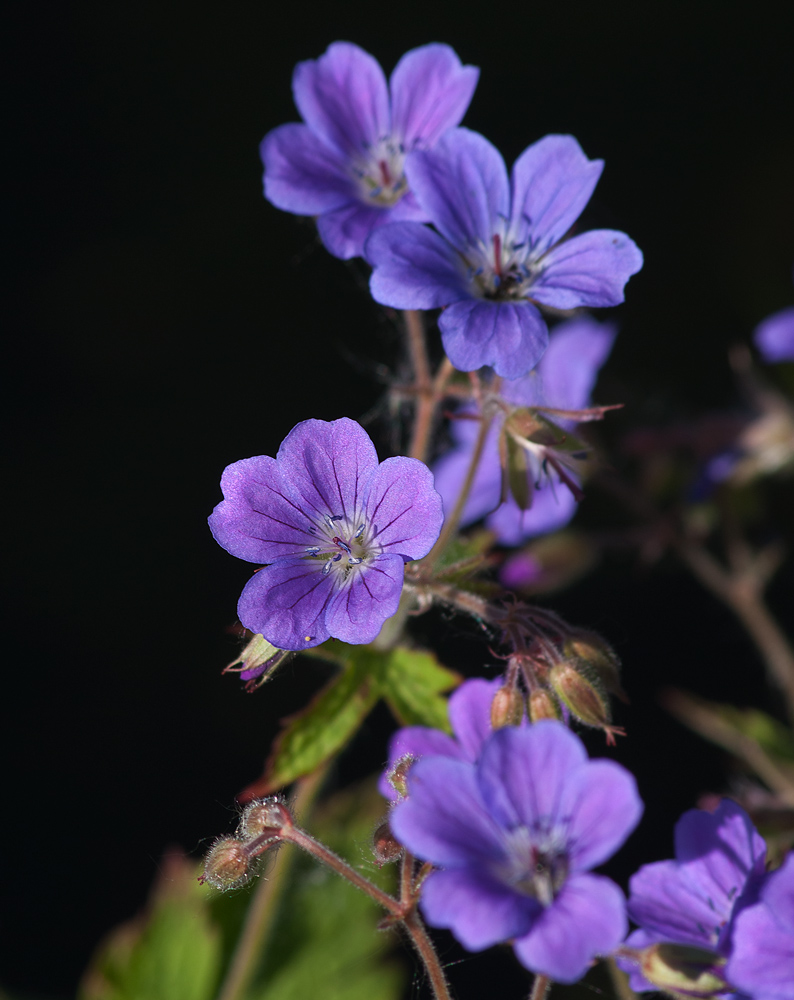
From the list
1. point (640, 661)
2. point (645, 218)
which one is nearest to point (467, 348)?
point (640, 661)

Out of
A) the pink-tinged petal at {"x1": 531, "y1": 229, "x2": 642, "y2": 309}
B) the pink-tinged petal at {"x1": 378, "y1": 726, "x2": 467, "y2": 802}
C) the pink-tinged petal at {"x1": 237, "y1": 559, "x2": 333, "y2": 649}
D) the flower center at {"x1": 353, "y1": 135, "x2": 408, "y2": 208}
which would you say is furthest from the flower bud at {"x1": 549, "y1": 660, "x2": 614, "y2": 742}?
the flower center at {"x1": 353, "y1": 135, "x2": 408, "y2": 208}

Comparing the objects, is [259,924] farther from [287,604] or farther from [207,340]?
[207,340]

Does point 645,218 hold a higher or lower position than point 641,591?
higher

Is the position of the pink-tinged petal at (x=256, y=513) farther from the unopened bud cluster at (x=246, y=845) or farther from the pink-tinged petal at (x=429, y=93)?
the pink-tinged petal at (x=429, y=93)

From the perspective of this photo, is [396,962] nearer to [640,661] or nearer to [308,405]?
[640,661]

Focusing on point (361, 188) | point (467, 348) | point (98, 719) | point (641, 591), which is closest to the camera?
point (467, 348)

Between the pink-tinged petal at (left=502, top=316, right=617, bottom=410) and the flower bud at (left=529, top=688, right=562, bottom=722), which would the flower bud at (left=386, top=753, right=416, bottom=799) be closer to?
the flower bud at (left=529, top=688, right=562, bottom=722)
